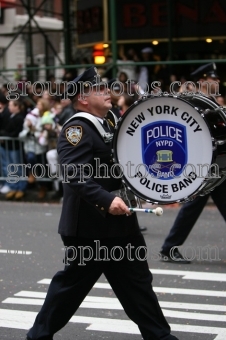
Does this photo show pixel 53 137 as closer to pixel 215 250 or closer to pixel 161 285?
pixel 215 250

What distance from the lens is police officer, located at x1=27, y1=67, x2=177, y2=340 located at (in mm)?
5066

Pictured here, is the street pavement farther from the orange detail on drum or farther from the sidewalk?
the sidewalk

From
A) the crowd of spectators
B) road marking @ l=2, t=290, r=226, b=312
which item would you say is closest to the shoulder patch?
road marking @ l=2, t=290, r=226, b=312

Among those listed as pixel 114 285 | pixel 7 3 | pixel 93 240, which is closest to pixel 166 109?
pixel 93 240

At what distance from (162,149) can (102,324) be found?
168 centimetres

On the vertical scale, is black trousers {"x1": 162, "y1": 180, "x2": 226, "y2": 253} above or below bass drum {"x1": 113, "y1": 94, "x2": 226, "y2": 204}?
below

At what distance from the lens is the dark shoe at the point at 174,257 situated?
27.5ft

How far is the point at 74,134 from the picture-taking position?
5055 mm

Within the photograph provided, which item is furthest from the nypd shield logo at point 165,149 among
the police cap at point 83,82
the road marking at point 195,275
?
the road marking at point 195,275

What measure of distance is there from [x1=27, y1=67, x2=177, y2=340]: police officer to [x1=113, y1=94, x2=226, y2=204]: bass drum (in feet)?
0.54

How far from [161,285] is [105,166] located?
2615 millimetres

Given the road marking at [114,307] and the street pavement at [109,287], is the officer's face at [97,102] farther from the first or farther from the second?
the road marking at [114,307]

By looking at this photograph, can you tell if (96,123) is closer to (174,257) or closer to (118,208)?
(118,208)

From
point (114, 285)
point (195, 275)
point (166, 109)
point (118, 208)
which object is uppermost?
point (166, 109)
